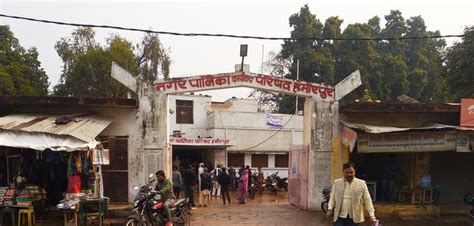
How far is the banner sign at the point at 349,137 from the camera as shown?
40.0ft

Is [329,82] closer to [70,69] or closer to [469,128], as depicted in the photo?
[70,69]

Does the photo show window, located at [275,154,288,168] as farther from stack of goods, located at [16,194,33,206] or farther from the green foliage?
stack of goods, located at [16,194,33,206]

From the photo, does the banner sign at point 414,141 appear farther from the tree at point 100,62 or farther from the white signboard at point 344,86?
the tree at point 100,62

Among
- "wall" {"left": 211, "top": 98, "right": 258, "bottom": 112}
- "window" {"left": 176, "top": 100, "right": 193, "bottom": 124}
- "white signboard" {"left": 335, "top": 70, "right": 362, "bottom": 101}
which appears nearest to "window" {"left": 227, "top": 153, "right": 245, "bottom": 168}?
"window" {"left": 176, "top": 100, "right": 193, "bottom": 124}

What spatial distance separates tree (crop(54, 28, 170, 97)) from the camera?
31.5m

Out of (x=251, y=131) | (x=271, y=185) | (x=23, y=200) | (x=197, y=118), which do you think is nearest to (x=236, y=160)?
(x=251, y=131)

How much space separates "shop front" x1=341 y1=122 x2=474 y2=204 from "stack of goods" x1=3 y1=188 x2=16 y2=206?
896 cm

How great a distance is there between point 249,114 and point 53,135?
1916 centimetres

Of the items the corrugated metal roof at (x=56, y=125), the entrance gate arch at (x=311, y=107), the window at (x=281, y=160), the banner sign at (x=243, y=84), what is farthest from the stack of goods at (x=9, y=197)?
the window at (x=281, y=160)

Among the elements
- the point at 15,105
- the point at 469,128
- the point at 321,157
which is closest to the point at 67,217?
the point at 15,105

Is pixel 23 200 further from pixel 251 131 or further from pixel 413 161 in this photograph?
pixel 251 131

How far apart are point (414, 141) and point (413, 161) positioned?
2270mm

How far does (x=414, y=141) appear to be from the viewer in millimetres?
12383

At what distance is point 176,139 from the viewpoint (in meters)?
24.9
